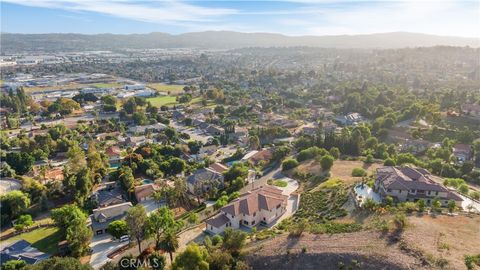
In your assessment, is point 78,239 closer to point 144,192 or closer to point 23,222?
point 23,222

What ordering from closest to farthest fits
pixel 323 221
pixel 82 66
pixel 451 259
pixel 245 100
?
pixel 451 259
pixel 323 221
pixel 245 100
pixel 82 66

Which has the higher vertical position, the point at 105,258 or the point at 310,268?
the point at 310,268

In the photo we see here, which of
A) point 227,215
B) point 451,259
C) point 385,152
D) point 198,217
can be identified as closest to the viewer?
point 451,259

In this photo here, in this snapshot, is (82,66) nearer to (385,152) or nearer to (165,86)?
(165,86)

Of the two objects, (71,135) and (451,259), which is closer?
(451,259)

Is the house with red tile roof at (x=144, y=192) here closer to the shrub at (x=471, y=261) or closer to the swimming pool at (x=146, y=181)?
the swimming pool at (x=146, y=181)

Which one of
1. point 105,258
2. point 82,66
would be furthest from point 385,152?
point 82,66
